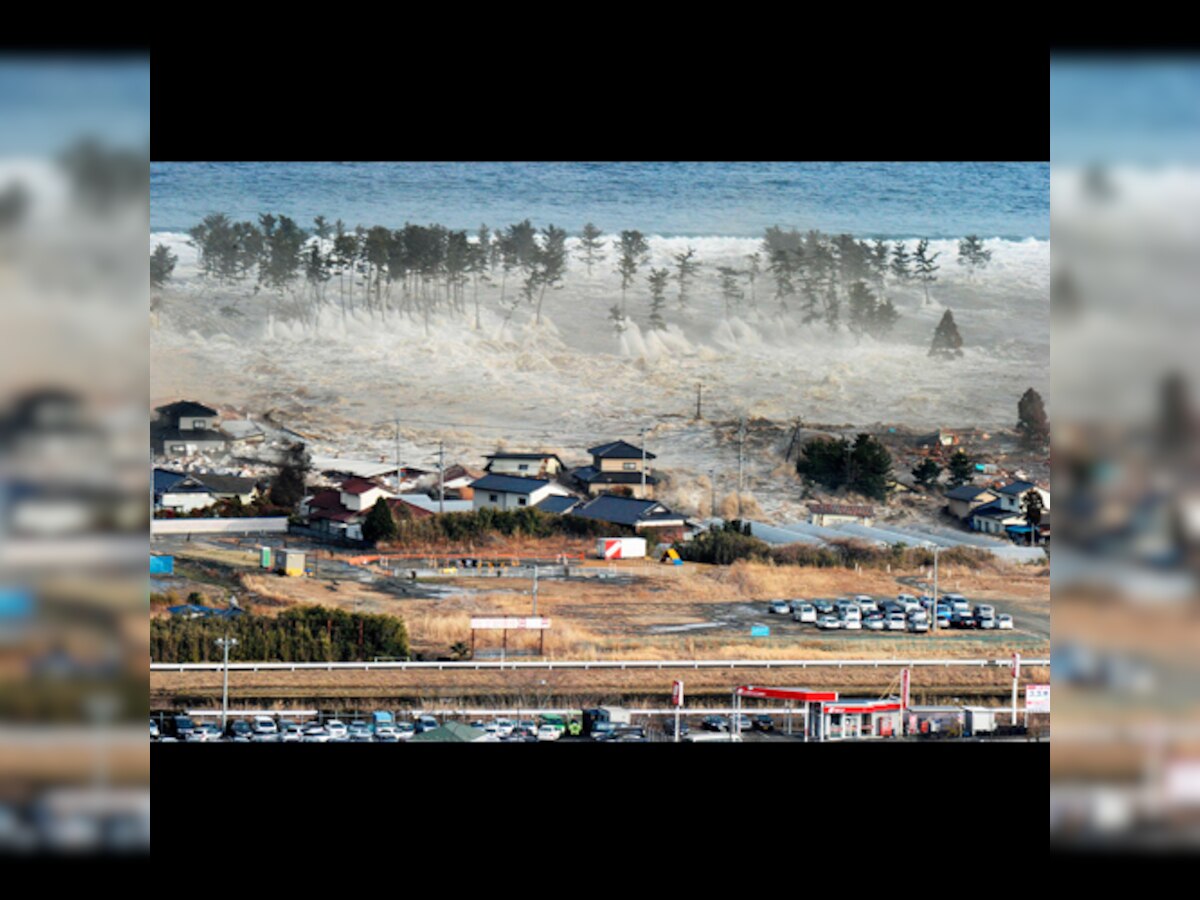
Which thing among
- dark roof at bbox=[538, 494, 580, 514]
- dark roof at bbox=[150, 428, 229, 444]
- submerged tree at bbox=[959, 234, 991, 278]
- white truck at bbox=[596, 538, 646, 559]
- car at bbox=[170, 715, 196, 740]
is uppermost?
submerged tree at bbox=[959, 234, 991, 278]

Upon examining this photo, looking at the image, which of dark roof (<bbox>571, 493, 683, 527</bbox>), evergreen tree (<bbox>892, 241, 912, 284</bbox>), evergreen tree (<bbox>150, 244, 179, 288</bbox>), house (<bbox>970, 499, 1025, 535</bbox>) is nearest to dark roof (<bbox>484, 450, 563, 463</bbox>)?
dark roof (<bbox>571, 493, 683, 527</bbox>)

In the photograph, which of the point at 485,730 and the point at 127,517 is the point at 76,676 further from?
the point at 485,730

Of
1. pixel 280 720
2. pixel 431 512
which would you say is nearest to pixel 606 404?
pixel 431 512

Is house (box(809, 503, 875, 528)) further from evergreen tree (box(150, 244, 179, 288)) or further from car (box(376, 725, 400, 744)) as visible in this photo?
evergreen tree (box(150, 244, 179, 288))

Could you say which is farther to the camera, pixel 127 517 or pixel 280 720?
pixel 280 720

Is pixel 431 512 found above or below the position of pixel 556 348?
below

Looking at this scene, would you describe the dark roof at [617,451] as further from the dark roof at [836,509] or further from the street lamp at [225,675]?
the street lamp at [225,675]
